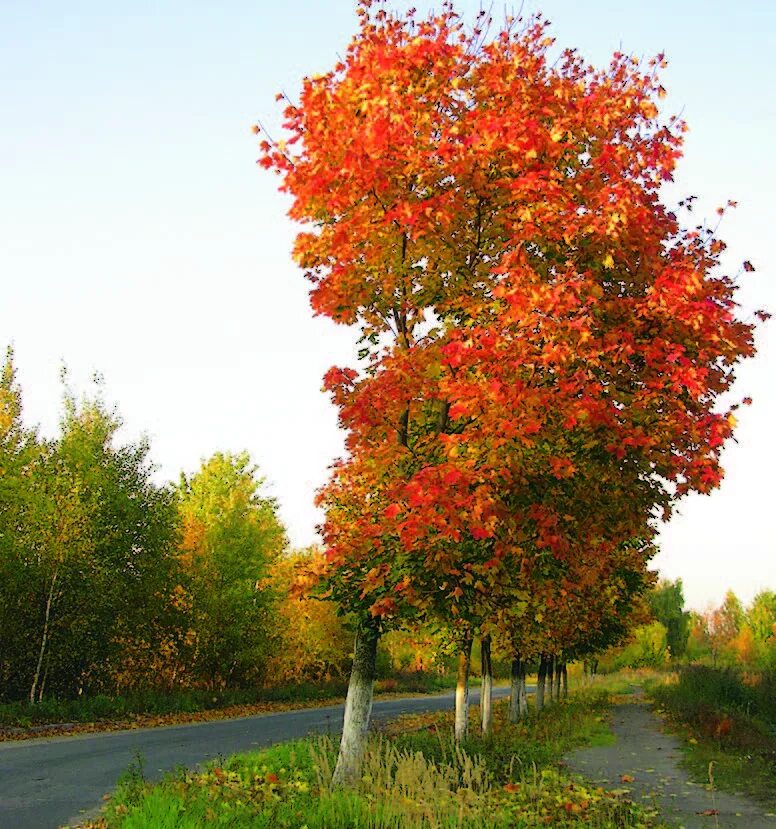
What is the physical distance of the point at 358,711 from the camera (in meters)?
10.4

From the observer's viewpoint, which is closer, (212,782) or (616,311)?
(616,311)

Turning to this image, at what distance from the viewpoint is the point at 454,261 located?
10.3 meters

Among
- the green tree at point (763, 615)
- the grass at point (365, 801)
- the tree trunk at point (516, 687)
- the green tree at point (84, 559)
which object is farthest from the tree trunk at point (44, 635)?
the green tree at point (763, 615)

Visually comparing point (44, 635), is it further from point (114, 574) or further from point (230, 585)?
point (230, 585)

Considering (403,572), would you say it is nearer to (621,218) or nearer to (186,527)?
(621,218)

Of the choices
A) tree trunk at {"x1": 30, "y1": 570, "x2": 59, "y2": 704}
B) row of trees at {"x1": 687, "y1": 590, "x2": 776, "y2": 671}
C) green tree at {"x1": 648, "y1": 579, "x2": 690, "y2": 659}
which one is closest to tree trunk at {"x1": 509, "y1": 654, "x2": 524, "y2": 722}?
tree trunk at {"x1": 30, "y1": 570, "x2": 59, "y2": 704}

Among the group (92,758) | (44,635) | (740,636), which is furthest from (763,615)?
(92,758)

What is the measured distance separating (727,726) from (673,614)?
69.8 metres

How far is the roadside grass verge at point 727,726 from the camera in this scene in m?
14.6

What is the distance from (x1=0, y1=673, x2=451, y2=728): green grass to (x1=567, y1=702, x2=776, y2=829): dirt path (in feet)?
48.6

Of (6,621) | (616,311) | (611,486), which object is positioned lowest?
(6,621)

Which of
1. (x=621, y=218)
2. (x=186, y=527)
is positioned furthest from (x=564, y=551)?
(x=186, y=527)

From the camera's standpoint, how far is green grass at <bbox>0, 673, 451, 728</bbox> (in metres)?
22.4

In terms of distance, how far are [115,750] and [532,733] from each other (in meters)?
11.1
